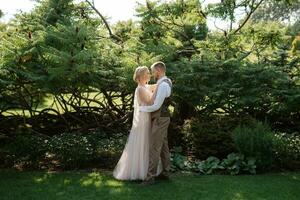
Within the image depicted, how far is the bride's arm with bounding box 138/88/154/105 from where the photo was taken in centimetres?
830

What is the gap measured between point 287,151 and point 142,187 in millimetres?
3373

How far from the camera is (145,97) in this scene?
→ 27.3 ft

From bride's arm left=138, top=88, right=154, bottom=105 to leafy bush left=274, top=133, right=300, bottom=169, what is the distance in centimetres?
285

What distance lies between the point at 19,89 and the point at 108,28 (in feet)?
12.4

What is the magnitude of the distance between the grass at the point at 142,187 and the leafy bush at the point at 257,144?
347mm

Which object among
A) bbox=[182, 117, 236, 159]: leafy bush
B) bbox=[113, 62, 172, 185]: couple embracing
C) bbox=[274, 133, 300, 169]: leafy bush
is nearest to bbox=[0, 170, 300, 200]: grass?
bbox=[113, 62, 172, 185]: couple embracing

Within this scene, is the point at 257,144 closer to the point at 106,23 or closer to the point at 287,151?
the point at 287,151

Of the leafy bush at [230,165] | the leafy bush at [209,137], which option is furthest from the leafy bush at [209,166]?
the leafy bush at [209,137]

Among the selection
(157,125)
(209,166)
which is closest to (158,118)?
(157,125)

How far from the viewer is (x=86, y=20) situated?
44.6 feet

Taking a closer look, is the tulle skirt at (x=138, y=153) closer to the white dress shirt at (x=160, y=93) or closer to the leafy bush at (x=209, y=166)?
the white dress shirt at (x=160, y=93)

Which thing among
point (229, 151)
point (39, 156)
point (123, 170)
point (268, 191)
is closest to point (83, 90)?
point (39, 156)

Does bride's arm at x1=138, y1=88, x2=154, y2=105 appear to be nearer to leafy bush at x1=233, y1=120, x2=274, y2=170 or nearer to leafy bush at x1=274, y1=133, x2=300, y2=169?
leafy bush at x1=233, y1=120, x2=274, y2=170

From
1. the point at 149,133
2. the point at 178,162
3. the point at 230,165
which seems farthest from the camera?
the point at 178,162
